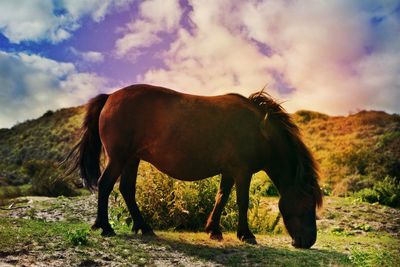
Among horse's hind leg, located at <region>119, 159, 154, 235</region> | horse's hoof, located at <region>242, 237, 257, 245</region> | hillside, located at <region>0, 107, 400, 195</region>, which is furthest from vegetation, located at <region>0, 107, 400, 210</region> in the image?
horse's hoof, located at <region>242, 237, 257, 245</region>

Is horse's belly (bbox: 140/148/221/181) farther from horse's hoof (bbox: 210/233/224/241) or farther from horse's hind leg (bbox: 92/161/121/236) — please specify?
horse's hoof (bbox: 210/233/224/241)

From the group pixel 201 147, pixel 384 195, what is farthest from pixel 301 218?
pixel 384 195

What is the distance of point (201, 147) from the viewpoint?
263 inches

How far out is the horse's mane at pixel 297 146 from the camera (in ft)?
22.9

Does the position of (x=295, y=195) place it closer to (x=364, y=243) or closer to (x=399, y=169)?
(x=364, y=243)

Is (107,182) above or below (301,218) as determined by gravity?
above

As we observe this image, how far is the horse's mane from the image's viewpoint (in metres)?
6.99

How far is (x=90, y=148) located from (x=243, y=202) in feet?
8.00

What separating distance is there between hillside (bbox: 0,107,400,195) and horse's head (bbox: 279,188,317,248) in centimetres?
1110

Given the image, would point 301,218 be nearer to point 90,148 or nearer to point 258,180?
point 90,148

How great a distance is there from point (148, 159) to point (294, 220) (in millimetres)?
2296

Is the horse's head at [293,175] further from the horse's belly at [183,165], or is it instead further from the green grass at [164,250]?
the horse's belly at [183,165]

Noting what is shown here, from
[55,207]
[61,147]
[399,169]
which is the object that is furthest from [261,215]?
[61,147]

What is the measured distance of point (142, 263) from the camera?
5438 millimetres
